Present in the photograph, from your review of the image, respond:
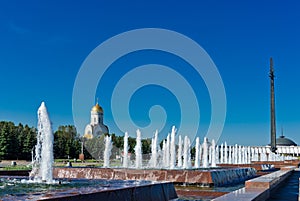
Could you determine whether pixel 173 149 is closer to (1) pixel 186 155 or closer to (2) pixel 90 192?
(1) pixel 186 155

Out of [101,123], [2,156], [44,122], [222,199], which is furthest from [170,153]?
[101,123]

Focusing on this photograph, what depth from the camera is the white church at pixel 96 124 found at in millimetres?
78000

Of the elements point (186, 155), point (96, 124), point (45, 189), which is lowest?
point (45, 189)

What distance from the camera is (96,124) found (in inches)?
3095

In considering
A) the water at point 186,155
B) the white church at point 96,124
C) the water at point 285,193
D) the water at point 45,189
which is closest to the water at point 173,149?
the water at point 186,155

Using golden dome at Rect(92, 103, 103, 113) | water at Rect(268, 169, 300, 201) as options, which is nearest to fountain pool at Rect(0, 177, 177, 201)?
water at Rect(268, 169, 300, 201)

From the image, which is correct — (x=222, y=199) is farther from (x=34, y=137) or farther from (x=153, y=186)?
(x=34, y=137)

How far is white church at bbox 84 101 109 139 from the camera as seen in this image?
78.0m

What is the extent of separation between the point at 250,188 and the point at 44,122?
15.0 feet

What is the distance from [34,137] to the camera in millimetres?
41062

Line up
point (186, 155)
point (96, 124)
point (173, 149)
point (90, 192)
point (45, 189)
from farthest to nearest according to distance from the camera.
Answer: point (96, 124) < point (173, 149) < point (186, 155) < point (45, 189) < point (90, 192)

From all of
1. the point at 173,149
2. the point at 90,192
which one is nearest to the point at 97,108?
the point at 173,149

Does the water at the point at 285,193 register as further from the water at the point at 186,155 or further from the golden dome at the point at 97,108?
the golden dome at the point at 97,108

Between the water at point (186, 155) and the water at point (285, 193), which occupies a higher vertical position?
the water at point (186, 155)
